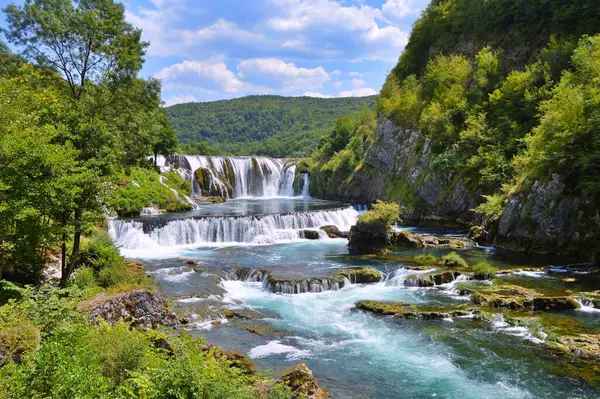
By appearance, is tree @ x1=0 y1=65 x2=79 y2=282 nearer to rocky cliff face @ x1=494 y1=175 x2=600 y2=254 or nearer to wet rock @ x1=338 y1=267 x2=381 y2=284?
wet rock @ x1=338 y1=267 x2=381 y2=284

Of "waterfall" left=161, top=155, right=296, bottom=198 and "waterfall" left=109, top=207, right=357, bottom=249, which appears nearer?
"waterfall" left=109, top=207, right=357, bottom=249

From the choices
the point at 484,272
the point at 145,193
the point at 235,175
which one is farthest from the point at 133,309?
the point at 235,175

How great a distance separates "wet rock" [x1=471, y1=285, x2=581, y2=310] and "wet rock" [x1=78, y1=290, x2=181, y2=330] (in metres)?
11.5

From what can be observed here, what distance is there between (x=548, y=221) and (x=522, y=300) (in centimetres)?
1003

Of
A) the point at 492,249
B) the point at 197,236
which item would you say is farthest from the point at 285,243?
the point at 492,249

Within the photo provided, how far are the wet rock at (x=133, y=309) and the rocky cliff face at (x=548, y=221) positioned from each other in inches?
830

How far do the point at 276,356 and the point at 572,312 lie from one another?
10.9 metres

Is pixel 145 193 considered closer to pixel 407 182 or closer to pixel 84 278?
pixel 407 182

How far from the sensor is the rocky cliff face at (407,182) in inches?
1334

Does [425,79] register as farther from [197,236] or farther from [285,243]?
[197,236]

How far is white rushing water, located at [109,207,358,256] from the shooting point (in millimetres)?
27973

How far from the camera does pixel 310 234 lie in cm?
3127

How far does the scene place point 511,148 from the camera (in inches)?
1208

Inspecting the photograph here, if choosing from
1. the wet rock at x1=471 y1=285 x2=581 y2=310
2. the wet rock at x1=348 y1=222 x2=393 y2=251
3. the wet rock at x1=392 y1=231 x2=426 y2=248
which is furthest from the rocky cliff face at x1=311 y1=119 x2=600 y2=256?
the wet rock at x1=471 y1=285 x2=581 y2=310
